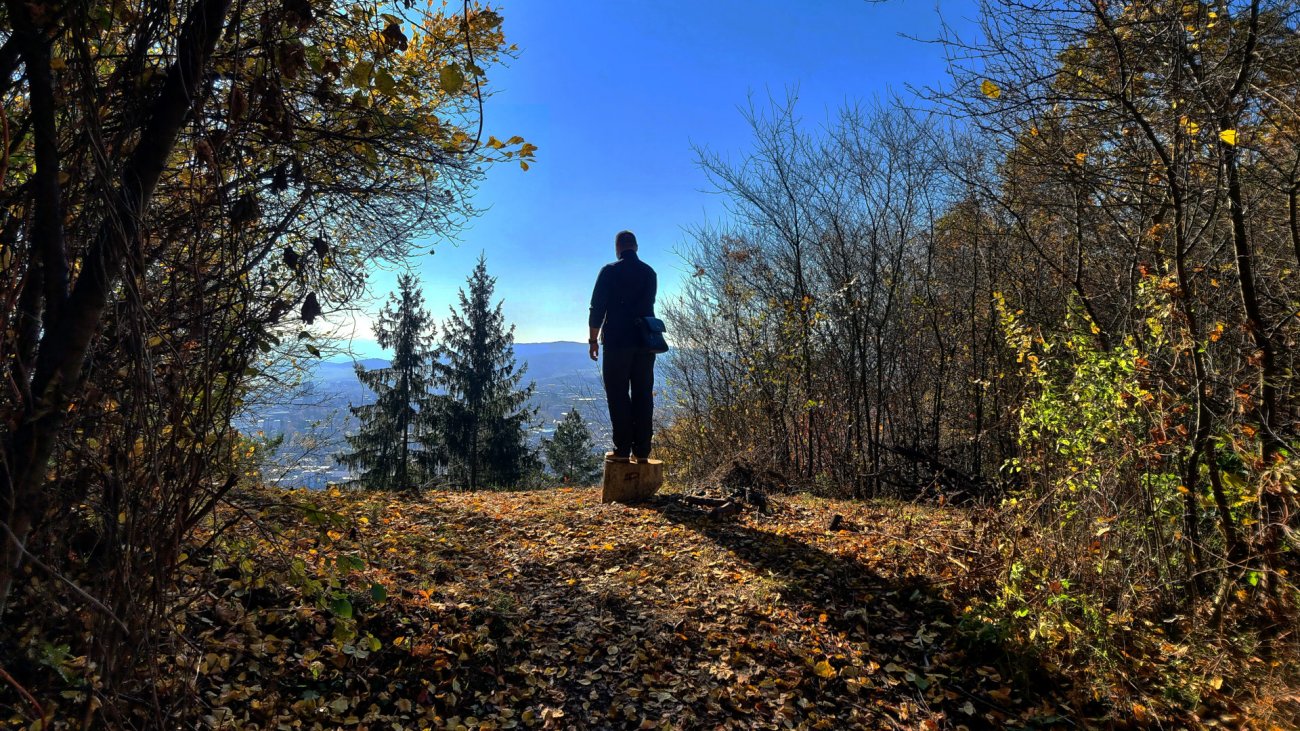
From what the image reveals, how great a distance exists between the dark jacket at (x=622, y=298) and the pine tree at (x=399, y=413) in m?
17.0

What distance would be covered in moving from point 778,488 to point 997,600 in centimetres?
422

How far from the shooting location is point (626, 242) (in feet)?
18.9

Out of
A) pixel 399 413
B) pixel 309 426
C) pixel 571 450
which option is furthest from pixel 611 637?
pixel 571 450

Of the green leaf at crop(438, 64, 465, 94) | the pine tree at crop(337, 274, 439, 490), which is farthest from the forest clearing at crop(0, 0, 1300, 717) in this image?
the pine tree at crop(337, 274, 439, 490)

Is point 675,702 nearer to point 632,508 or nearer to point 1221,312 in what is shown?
point 632,508

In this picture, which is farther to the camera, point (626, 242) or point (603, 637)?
point (626, 242)

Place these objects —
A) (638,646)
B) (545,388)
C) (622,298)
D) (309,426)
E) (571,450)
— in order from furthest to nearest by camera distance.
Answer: (545,388), (571,450), (309,426), (622,298), (638,646)

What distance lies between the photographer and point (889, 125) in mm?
6812

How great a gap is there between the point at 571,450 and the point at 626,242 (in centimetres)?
2333

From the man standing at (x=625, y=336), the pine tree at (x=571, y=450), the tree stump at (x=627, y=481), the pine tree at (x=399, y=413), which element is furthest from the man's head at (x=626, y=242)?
the pine tree at (x=571, y=450)

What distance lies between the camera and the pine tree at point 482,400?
2258cm

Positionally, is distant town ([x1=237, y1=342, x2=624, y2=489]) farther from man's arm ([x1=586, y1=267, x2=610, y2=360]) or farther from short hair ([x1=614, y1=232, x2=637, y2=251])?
short hair ([x1=614, y1=232, x2=637, y2=251])

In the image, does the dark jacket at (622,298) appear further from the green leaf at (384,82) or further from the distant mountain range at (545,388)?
the green leaf at (384,82)

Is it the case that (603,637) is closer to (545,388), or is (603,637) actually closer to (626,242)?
(626,242)
